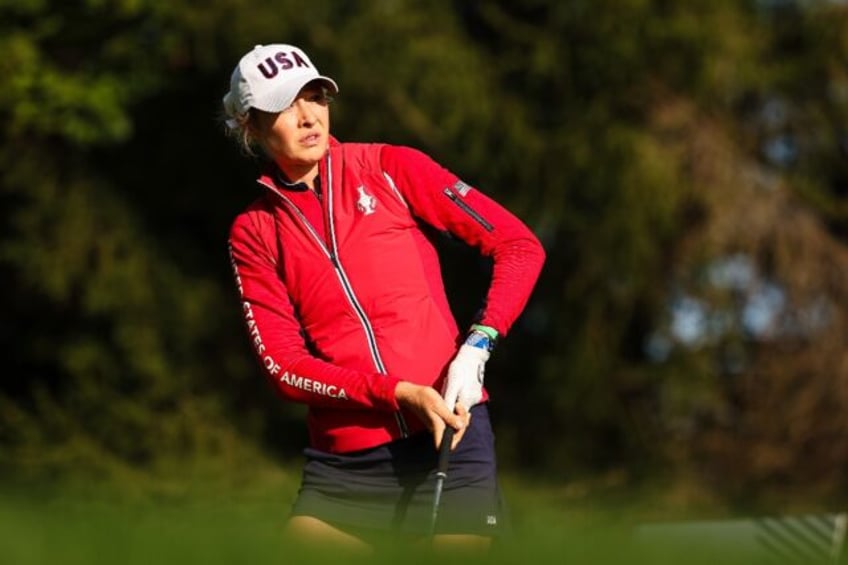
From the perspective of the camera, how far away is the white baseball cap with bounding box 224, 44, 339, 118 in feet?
18.1

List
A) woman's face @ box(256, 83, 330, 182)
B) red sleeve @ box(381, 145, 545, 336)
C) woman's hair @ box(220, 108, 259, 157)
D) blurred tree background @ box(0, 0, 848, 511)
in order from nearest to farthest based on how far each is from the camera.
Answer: red sleeve @ box(381, 145, 545, 336), woman's face @ box(256, 83, 330, 182), woman's hair @ box(220, 108, 259, 157), blurred tree background @ box(0, 0, 848, 511)

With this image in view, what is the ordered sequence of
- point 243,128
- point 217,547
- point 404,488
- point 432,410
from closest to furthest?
point 217,547 → point 432,410 → point 404,488 → point 243,128

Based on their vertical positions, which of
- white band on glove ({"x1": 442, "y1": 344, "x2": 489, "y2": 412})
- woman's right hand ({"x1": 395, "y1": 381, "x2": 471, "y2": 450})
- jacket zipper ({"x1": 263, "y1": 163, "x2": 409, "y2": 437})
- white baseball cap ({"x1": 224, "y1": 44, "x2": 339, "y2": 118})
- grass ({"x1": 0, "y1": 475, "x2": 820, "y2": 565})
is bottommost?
grass ({"x1": 0, "y1": 475, "x2": 820, "y2": 565})

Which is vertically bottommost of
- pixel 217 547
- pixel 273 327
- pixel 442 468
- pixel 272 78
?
pixel 217 547

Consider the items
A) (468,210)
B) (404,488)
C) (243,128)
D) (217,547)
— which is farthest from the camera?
(243,128)

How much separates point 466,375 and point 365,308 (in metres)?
0.39

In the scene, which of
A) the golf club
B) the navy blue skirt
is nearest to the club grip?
the golf club

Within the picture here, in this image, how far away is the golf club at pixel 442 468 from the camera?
512 centimetres

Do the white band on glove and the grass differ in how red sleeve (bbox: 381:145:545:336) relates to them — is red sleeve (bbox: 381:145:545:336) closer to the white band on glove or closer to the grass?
the white band on glove

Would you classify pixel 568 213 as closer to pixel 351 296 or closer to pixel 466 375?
pixel 351 296

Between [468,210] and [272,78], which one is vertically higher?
[272,78]

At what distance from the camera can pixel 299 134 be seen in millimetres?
5547

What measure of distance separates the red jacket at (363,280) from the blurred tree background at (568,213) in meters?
11.7

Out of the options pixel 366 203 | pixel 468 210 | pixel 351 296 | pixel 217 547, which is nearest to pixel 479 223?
pixel 468 210
